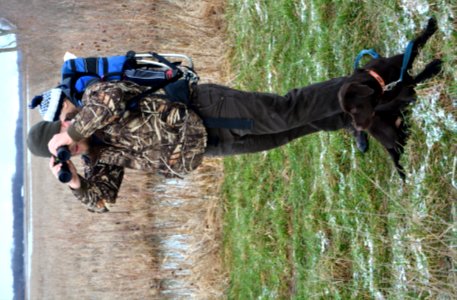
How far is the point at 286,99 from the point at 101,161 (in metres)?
1.17

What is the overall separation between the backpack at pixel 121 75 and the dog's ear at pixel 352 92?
884mm

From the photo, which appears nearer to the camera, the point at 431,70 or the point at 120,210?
the point at 431,70

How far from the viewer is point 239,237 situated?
6.17 meters

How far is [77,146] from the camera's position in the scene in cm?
311

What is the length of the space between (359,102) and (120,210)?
418 centimetres

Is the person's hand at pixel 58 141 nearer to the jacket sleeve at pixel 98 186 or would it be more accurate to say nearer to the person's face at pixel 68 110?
the person's face at pixel 68 110

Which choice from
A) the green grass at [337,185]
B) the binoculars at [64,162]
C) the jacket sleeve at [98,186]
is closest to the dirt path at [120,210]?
the green grass at [337,185]

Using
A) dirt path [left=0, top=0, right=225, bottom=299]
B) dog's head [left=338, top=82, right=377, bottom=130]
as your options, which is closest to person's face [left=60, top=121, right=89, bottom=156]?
dog's head [left=338, top=82, right=377, bottom=130]

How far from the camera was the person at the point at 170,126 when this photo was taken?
3.09 m

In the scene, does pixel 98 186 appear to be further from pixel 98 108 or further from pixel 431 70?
pixel 431 70

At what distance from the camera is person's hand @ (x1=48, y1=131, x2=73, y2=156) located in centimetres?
302

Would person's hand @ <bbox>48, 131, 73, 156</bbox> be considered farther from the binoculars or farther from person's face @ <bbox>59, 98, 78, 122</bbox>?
person's face @ <bbox>59, 98, 78, 122</bbox>

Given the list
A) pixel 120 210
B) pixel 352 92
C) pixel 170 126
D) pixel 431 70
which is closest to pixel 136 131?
pixel 170 126

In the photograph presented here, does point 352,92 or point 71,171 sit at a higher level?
point 352,92
